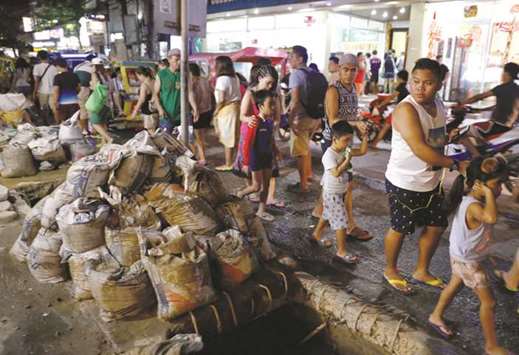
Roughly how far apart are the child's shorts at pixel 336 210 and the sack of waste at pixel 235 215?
0.73m

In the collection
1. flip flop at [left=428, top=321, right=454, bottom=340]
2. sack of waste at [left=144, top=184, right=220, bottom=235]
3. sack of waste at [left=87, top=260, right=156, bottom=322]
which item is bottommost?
flip flop at [left=428, top=321, right=454, bottom=340]

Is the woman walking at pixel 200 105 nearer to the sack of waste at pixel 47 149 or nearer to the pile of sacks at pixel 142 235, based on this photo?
the sack of waste at pixel 47 149

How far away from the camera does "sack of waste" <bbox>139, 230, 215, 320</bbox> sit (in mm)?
2734

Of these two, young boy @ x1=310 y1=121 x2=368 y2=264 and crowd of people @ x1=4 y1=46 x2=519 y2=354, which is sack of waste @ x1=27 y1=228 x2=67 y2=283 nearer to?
crowd of people @ x1=4 y1=46 x2=519 y2=354

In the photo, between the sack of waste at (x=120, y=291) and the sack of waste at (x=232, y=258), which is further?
the sack of waste at (x=232, y=258)

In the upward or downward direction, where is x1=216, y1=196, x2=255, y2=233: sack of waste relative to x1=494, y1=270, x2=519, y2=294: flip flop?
upward

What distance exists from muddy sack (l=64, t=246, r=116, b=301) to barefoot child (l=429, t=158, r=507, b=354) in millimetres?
2382

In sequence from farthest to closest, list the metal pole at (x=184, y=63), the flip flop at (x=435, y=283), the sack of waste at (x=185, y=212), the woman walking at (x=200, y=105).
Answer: the woman walking at (x=200, y=105), the metal pole at (x=184, y=63), the flip flop at (x=435, y=283), the sack of waste at (x=185, y=212)

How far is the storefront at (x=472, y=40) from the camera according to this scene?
12750mm

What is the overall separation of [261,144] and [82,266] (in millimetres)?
2261

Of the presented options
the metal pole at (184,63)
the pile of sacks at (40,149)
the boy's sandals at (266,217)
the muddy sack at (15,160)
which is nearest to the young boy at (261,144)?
the boy's sandals at (266,217)

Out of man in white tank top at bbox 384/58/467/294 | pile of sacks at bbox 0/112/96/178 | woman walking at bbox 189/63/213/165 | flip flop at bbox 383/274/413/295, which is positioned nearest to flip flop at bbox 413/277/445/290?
man in white tank top at bbox 384/58/467/294

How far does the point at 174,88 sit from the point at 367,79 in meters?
13.9

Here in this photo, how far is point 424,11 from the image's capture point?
1423cm
